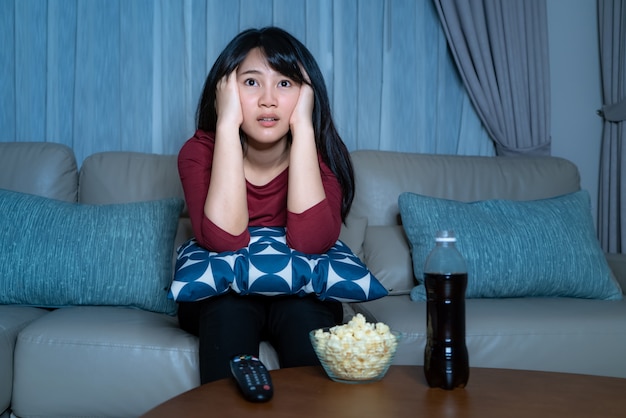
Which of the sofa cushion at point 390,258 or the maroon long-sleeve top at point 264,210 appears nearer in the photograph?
the maroon long-sleeve top at point 264,210

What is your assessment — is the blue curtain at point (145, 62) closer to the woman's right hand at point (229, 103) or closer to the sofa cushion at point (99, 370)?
the woman's right hand at point (229, 103)

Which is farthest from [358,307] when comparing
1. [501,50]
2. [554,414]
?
[501,50]

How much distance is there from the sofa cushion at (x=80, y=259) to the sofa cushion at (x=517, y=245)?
2.52 feet

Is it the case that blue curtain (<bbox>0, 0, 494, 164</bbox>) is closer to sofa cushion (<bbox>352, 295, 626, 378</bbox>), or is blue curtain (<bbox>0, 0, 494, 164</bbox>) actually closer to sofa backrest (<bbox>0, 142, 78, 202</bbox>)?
sofa backrest (<bbox>0, 142, 78, 202</bbox>)

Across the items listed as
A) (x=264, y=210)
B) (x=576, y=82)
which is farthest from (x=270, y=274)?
(x=576, y=82)

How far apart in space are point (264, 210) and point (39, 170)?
0.91m

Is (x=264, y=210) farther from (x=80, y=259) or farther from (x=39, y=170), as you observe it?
(x=39, y=170)

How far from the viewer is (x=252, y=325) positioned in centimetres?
133

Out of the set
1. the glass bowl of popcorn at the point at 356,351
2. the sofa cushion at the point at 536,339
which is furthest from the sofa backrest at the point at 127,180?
the glass bowl of popcorn at the point at 356,351

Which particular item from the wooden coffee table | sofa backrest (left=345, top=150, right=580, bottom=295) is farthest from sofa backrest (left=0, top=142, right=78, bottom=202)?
the wooden coffee table

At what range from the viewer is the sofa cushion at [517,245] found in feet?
6.34

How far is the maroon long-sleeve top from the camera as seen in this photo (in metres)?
1.54

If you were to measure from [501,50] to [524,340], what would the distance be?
5.02 feet

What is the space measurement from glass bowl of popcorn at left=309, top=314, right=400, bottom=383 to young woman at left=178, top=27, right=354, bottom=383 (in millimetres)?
306
